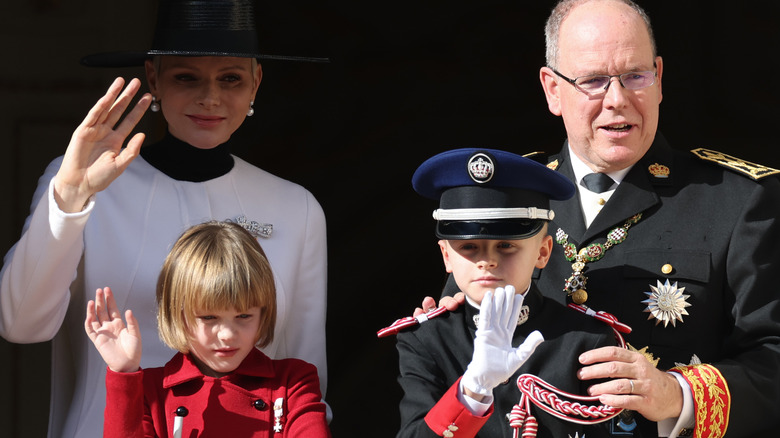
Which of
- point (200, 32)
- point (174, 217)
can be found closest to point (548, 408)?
point (174, 217)

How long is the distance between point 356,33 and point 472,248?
218 centimetres

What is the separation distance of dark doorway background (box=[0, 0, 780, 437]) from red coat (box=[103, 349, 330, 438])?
1769 millimetres

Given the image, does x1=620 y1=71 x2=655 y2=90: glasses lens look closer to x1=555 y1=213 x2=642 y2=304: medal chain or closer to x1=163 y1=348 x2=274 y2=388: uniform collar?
x1=555 y1=213 x2=642 y2=304: medal chain

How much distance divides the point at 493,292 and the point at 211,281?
2.37 feet

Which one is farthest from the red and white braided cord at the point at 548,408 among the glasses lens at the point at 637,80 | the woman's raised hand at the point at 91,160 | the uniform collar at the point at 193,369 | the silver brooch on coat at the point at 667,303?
the woman's raised hand at the point at 91,160

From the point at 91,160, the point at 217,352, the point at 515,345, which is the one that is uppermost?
the point at 91,160

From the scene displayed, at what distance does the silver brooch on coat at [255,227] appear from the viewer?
370 cm

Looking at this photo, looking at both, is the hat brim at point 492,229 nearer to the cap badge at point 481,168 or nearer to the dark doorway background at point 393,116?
the cap badge at point 481,168

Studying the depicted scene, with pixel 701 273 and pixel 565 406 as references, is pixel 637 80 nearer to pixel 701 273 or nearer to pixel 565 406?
pixel 701 273

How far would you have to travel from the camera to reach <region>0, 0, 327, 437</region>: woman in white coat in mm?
3498

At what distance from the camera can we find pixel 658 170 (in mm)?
3588

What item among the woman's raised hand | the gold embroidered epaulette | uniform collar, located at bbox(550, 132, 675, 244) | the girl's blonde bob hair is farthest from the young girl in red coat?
the gold embroidered epaulette

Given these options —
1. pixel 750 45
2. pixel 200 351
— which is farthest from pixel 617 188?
pixel 750 45

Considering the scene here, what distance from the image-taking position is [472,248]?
123 inches
